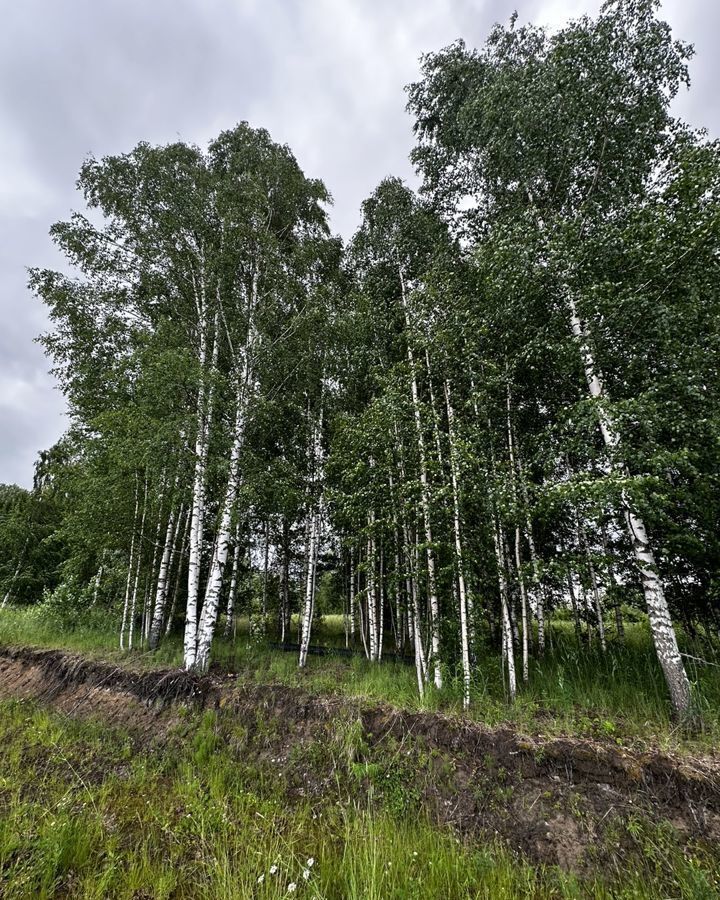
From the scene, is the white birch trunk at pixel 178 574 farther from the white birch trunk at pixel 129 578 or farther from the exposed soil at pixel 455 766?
the exposed soil at pixel 455 766

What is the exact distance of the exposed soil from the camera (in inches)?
135

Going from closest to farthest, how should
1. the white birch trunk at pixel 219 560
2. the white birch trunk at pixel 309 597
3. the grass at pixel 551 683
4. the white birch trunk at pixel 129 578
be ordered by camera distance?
the grass at pixel 551 683 < the white birch trunk at pixel 219 560 < the white birch trunk at pixel 309 597 < the white birch trunk at pixel 129 578

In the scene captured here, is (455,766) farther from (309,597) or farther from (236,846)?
(309,597)

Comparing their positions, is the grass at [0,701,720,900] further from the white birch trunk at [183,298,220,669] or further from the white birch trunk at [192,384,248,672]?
the white birch trunk at [183,298,220,669]

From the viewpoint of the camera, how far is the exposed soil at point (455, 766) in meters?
3.43

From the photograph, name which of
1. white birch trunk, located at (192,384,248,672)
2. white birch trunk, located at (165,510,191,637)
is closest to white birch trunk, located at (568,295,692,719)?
white birch trunk, located at (192,384,248,672)

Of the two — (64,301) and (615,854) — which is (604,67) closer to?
(615,854)

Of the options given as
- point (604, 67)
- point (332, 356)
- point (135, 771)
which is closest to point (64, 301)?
point (332, 356)

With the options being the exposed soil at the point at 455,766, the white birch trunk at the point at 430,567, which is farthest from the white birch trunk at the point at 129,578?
the white birch trunk at the point at 430,567

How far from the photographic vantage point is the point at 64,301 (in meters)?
8.91

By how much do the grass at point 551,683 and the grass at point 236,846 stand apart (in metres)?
1.15

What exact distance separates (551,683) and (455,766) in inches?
87.5

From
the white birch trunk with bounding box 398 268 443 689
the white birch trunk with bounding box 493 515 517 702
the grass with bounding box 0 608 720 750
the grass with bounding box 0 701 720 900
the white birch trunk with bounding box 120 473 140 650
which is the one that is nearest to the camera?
the grass with bounding box 0 701 720 900

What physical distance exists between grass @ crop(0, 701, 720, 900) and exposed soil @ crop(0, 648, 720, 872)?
15cm
